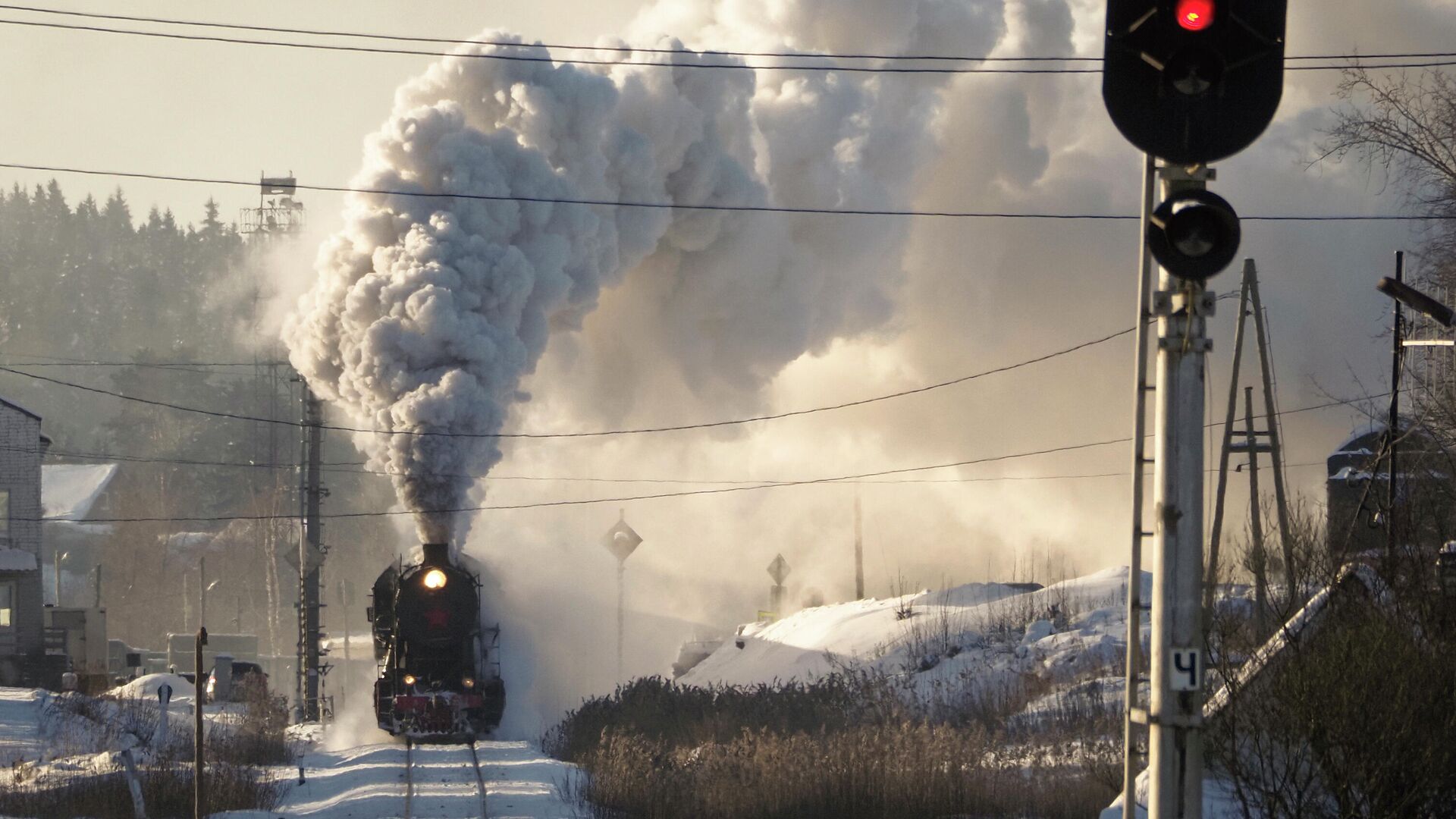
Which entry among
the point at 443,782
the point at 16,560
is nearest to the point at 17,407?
the point at 16,560

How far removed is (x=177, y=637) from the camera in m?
58.3

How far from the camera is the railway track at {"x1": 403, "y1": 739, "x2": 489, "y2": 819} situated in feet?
55.9

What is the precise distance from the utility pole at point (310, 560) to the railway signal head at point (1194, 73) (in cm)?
3219

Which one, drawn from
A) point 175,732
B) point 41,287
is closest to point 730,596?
point 175,732

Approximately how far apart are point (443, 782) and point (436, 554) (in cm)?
762

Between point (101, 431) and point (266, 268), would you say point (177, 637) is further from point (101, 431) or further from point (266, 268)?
point (101, 431)

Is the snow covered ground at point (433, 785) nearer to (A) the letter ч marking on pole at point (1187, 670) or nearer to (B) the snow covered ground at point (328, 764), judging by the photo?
(B) the snow covered ground at point (328, 764)

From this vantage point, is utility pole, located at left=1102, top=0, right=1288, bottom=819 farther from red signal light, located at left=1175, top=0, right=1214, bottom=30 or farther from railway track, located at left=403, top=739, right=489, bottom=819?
railway track, located at left=403, top=739, right=489, bottom=819

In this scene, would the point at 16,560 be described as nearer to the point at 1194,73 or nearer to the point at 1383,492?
the point at 1383,492

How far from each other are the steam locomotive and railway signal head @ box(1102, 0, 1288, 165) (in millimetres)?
21590

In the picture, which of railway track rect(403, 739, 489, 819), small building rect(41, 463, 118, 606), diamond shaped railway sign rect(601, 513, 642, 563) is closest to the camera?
railway track rect(403, 739, 489, 819)

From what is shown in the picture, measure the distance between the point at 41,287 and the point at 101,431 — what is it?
1904 centimetres

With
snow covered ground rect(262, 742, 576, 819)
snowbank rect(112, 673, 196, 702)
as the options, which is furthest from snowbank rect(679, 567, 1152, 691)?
snowbank rect(112, 673, 196, 702)

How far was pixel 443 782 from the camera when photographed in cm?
2002
